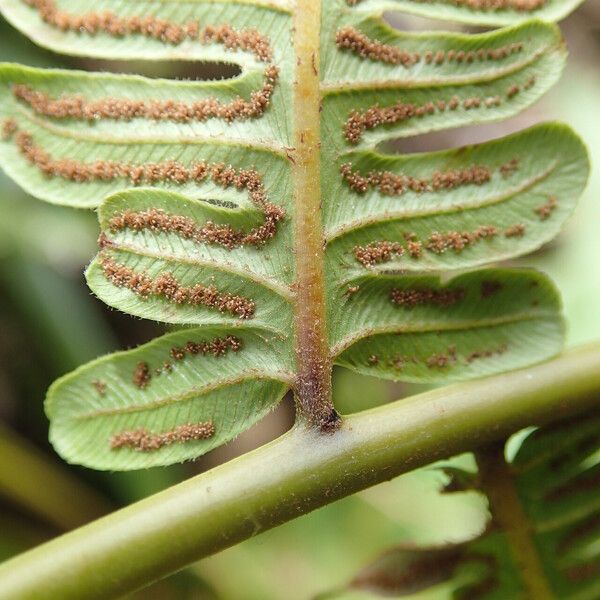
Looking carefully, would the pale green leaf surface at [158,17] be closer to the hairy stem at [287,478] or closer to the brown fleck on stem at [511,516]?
the hairy stem at [287,478]

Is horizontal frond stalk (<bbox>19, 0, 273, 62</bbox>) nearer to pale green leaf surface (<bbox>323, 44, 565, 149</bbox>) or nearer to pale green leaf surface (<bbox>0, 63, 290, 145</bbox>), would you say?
pale green leaf surface (<bbox>0, 63, 290, 145</bbox>)

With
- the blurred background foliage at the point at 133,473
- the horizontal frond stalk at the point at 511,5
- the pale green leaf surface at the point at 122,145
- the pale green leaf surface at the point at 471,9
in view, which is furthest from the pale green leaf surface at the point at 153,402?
the blurred background foliage at the point at 133,473

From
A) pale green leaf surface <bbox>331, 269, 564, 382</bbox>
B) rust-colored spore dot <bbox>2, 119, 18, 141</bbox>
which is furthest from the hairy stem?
rust-colored spore dot <bbox>2, 119, 18, 141</bbox>

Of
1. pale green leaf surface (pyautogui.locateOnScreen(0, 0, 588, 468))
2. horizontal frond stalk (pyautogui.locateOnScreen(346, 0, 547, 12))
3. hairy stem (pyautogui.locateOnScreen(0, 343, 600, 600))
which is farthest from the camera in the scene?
horizontal frond stalk (pyautogui.locateOnScreen(346, 0, 547, 12))

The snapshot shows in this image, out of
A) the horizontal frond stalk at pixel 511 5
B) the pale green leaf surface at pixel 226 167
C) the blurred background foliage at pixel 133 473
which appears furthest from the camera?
the blurred background foliage at pixel 133 473

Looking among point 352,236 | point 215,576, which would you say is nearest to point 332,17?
point 352,236

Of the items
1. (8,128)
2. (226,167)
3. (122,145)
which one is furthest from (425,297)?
(8,128)
